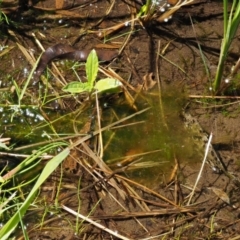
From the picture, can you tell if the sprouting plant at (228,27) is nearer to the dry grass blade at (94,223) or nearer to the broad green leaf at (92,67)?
the broad green leaf at (92,67)

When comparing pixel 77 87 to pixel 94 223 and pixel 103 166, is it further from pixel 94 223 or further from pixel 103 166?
pixel 94 223

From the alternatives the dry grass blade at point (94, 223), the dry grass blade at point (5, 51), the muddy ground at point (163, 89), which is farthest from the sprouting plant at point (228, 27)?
the dry grass blade at point (5, 51)

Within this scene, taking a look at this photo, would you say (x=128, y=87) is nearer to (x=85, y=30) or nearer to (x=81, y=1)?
(x=85, y=30)

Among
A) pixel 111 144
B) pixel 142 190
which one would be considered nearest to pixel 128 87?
pixel 111 144

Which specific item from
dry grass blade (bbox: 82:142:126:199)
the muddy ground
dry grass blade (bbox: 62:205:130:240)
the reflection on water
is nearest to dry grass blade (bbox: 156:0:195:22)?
the muddy ground

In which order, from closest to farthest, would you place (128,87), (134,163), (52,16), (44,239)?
(44,239), (134,163), (128,87), (52,16)

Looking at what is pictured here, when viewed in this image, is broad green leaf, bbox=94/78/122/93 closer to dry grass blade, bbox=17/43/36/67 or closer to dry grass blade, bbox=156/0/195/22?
dry grass blade, bbox=17/43/36/67
